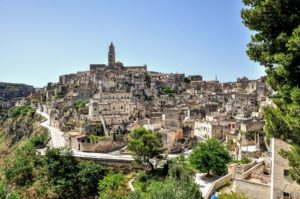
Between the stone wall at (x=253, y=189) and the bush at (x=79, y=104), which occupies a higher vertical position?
the bush at (x=79, y=104)

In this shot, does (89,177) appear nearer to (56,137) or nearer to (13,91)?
(56,137)

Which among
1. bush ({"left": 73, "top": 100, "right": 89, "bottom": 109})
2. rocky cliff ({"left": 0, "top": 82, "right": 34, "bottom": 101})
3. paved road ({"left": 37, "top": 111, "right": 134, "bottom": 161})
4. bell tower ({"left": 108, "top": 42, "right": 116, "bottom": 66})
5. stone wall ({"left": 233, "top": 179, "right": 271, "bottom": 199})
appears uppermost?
bell tower ({"left": 108, "top": 42, "right": 116, "bottom": 66})

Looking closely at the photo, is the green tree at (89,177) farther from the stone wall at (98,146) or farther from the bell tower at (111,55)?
the bell tower at (111,55)

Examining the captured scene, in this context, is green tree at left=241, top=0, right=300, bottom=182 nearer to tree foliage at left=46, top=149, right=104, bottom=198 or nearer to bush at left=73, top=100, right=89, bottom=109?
tree foliage at left=46, top=149, right=104, bottom=198

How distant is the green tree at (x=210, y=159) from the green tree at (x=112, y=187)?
24.4 ft

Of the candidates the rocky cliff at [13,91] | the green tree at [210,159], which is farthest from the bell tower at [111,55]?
the green tree at [210,159]

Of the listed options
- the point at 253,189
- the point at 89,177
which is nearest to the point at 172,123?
the point at 89,177

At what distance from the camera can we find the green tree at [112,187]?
1064 inches

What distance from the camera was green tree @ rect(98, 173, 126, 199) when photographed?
27.0m

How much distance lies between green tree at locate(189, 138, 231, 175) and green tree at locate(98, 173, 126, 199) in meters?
7.44

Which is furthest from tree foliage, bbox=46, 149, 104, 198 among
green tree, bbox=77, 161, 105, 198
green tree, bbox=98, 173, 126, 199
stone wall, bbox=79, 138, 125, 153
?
stone wall, bbox=79, 138, 125, 153

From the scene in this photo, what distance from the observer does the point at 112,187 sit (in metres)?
28.6

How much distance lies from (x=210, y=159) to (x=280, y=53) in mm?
18688

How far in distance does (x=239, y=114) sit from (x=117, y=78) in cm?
3953
